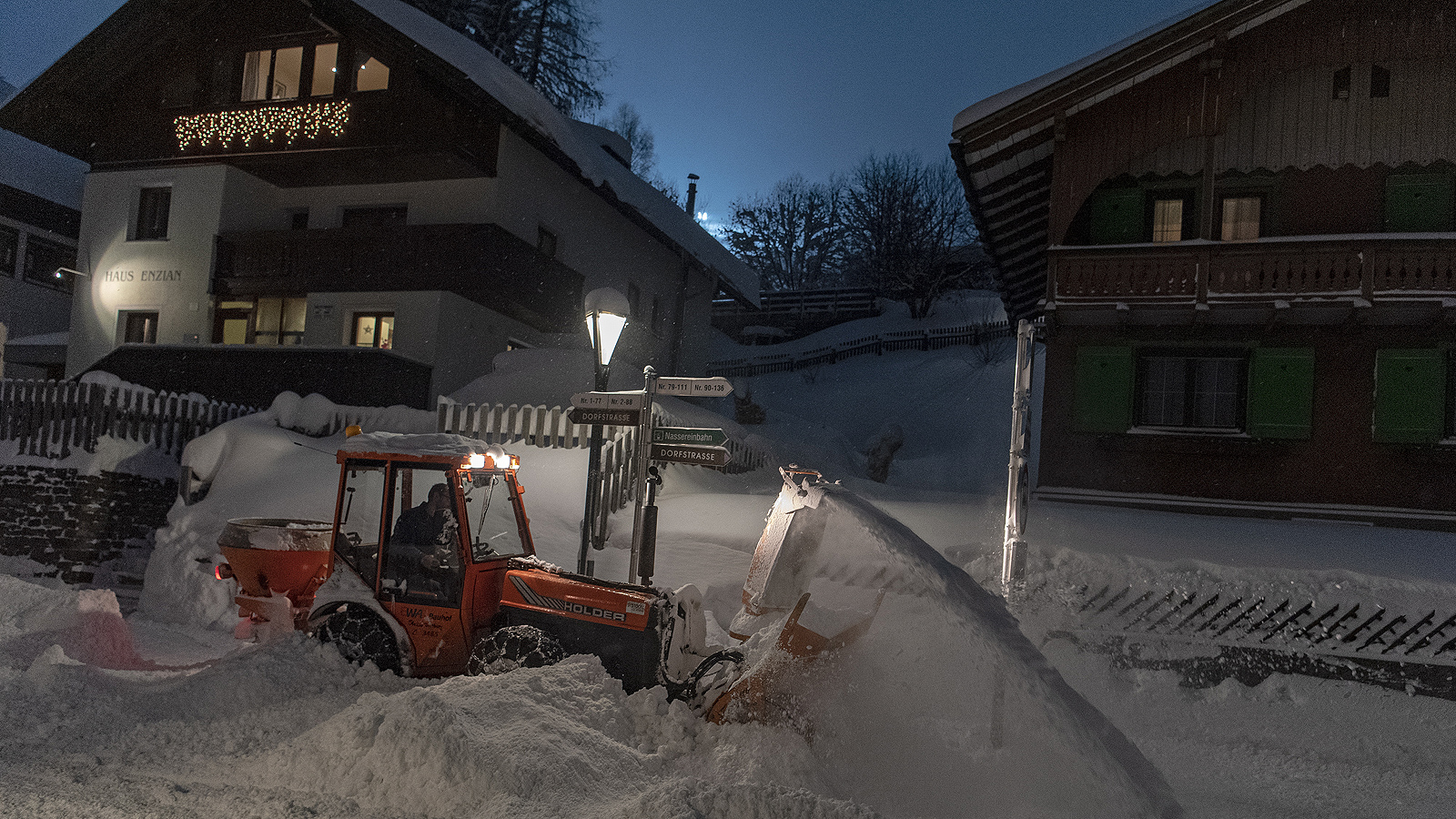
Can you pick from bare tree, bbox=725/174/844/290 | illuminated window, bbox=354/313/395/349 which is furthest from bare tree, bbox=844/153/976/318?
illuminated window, bbox=354/313/395/349

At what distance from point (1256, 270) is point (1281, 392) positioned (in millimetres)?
2135

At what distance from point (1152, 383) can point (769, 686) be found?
12844 mm

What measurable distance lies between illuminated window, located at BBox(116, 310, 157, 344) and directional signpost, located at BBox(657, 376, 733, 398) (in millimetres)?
18866

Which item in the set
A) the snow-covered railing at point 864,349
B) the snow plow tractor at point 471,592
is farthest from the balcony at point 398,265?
the snow-covered railing at point 864,349

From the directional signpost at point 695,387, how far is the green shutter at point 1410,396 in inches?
488

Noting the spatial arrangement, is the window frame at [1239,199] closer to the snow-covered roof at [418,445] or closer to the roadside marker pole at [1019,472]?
the roadside marker pole at [1019,472]

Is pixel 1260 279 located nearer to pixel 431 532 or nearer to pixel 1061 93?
pixel 1061 93

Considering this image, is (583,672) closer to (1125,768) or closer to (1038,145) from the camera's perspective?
(1125,768)

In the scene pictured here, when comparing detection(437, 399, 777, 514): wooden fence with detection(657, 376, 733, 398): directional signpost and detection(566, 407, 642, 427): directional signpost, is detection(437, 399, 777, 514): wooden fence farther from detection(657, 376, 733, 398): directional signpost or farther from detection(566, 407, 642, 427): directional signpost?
detection(657, 376, 733, 398): directional signpost

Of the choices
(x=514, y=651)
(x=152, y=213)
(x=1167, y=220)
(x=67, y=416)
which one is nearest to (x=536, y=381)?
(x=67, y=416)

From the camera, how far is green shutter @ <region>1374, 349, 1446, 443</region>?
13781 mm

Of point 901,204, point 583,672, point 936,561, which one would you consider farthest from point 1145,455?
point 901,204

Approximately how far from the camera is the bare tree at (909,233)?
42719 millimetres

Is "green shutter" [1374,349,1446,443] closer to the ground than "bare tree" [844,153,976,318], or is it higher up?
closer to the ground
